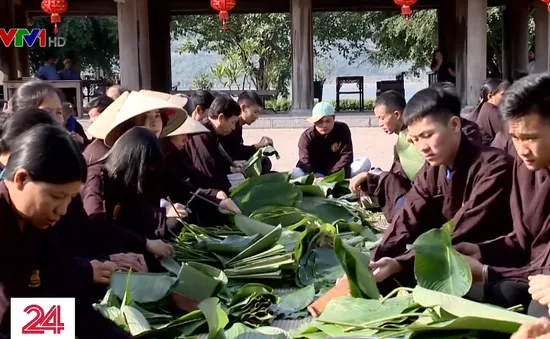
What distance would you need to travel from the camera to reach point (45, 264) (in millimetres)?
2631

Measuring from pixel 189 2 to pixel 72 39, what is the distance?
269 inches

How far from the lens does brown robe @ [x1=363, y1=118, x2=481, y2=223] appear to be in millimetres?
5258

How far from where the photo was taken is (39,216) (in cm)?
238

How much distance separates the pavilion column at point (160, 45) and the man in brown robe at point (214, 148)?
38.2ft

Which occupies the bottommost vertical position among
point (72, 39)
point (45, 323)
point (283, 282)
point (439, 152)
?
point (283, 282)

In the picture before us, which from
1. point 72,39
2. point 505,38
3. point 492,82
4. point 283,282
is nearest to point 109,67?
point 72,39

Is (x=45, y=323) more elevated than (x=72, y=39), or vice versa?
(x=72, y=39)

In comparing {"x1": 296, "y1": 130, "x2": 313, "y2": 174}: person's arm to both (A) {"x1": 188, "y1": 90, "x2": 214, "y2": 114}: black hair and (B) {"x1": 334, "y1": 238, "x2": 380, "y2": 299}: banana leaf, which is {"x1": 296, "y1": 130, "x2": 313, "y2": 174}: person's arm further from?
(B) {"x1": 334, "y1": 238, "x2": 380, "y2": 299}: banana leaf

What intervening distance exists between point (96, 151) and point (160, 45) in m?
14.1

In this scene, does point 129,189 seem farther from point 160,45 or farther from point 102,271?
point 160,45

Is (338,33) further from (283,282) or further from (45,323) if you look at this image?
(45,323)

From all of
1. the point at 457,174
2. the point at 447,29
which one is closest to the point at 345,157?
the point at 457,174

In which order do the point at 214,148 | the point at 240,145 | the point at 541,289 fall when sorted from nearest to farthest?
the point at 541,289
the point at 214,148
the point at 240,145

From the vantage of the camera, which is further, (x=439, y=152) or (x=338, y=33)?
(x=338, y=33)
